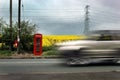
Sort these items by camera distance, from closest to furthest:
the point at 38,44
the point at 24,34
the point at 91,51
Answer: the point at 91,51, the point at 38,44, the point at 24,34

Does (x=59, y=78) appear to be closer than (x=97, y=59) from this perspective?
Yes

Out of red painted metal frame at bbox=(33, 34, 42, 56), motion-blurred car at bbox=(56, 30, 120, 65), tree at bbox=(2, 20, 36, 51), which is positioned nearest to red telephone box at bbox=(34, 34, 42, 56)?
red painted metal frame at bbox=(33, 34, 42, 56)

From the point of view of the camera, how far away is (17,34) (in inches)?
1631

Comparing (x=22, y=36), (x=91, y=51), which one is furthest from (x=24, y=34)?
(x=91, y=51)

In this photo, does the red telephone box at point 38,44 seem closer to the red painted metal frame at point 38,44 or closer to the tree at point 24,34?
the red painted metal frame at point 38,44

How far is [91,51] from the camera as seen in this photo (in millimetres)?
17766

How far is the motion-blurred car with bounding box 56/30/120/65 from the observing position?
1764cm

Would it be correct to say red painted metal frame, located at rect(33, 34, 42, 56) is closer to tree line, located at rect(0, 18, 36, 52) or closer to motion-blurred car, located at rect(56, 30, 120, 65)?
tree line, located at rect(0, 18, 36, 52)

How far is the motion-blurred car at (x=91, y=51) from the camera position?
17641mm

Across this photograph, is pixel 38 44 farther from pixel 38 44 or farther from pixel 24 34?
pixel 24 34

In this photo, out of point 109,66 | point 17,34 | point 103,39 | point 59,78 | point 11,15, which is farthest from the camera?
point 11,15

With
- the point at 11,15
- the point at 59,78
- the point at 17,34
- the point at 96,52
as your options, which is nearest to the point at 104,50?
the point at 96,52

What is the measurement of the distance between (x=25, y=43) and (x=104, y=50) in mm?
25276

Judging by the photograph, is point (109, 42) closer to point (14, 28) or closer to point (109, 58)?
point (109, 58)
